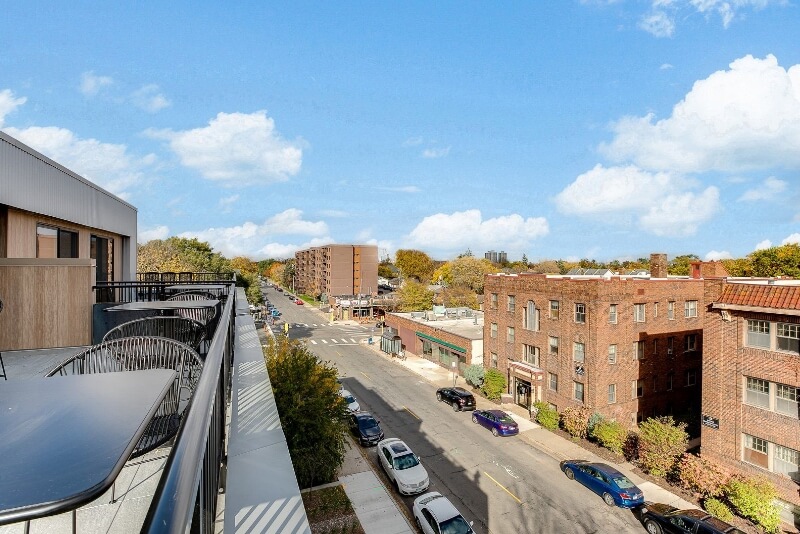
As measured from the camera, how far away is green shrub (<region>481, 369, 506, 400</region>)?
28.1m

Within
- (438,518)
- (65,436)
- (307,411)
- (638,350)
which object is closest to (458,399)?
(638,350)

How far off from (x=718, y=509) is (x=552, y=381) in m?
11.1

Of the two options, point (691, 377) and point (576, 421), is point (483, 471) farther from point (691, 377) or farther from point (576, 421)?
point (691, 377)

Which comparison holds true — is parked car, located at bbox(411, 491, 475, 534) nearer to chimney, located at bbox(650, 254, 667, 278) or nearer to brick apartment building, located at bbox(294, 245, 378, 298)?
chimney, located at bbox(650, 254, 667, 278)

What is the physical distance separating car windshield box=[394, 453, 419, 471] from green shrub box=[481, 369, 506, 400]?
478 inches

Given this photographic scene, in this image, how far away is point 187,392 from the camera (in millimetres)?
5848

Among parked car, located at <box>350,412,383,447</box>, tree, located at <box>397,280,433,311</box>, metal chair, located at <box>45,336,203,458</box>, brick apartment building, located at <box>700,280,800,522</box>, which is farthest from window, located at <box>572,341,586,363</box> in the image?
tree, located at <box>397,280,433,311</box>

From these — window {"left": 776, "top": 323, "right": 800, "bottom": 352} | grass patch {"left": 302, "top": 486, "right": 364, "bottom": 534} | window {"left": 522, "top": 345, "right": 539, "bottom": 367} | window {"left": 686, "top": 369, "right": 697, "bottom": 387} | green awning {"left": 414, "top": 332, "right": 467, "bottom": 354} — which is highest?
window {"left": 776, "top": 323, "right": 800, "bottom": 352}

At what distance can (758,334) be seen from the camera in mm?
15906

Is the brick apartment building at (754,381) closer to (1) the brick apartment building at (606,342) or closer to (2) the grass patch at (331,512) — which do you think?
(1) the brick apartment building at (606,342)

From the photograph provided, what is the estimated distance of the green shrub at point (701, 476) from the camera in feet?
51.5

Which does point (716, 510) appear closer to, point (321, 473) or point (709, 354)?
point (709, 354)

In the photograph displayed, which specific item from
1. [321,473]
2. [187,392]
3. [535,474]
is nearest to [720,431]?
[535,474]

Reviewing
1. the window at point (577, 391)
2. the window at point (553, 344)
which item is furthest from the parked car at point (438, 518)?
the window at point (553, 344)
